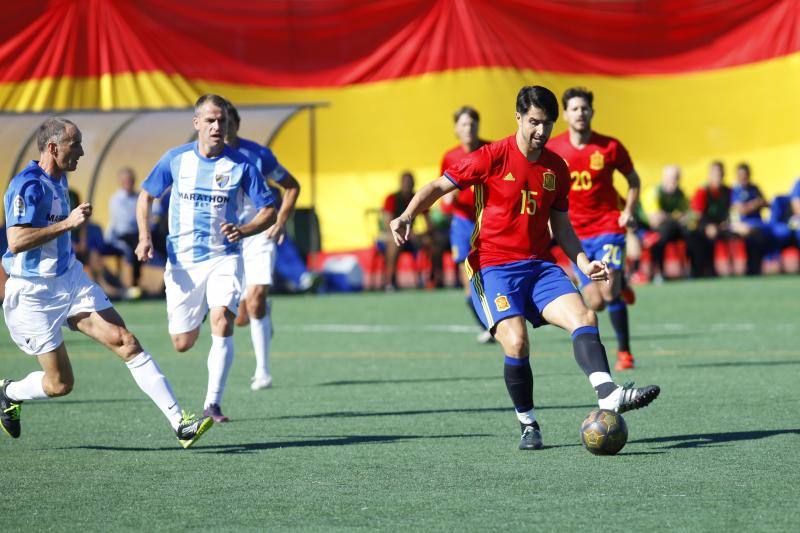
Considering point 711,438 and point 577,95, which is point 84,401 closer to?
point 577,95

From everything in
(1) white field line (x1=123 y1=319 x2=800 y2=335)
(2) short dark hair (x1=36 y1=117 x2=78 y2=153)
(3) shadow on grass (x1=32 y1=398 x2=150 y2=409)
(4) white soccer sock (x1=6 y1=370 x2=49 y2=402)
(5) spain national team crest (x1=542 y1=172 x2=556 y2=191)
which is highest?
(2) short dark hair (x1=36 y1=117 x2=78 y2=153)

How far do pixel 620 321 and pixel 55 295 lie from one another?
5.31 metres

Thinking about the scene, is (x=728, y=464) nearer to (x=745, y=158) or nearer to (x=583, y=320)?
(x=583, y=320)

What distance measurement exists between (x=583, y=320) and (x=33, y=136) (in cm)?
1491

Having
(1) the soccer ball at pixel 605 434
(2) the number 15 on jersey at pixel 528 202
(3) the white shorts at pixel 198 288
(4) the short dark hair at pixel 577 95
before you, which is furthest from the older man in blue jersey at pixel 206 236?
(4) the short dark hair at pixel 577 95

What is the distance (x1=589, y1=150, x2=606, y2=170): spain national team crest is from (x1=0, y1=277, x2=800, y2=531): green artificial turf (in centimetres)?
170

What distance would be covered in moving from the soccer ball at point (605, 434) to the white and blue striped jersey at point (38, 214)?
2991 millimetres

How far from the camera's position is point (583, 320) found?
24.7 ft

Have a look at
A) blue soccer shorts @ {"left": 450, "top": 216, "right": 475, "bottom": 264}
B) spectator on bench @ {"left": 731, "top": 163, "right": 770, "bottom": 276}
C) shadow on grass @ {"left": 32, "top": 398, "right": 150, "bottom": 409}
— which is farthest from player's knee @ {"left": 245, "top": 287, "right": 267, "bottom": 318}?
spectator on bench @ {"left": 731, "top": 163, "right": 770, "bottom": 276}

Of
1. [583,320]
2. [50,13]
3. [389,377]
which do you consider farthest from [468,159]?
[50,13]

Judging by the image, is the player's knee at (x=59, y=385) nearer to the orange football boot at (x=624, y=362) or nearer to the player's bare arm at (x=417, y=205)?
the player's bare arm at (x=417, y=205)

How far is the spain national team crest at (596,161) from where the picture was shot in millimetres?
11242

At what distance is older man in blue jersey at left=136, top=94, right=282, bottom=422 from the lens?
8.80m

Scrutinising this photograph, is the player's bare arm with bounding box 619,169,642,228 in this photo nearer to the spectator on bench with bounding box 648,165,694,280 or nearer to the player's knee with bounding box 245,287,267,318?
the player's knee with bounding box 245,287,267,318
